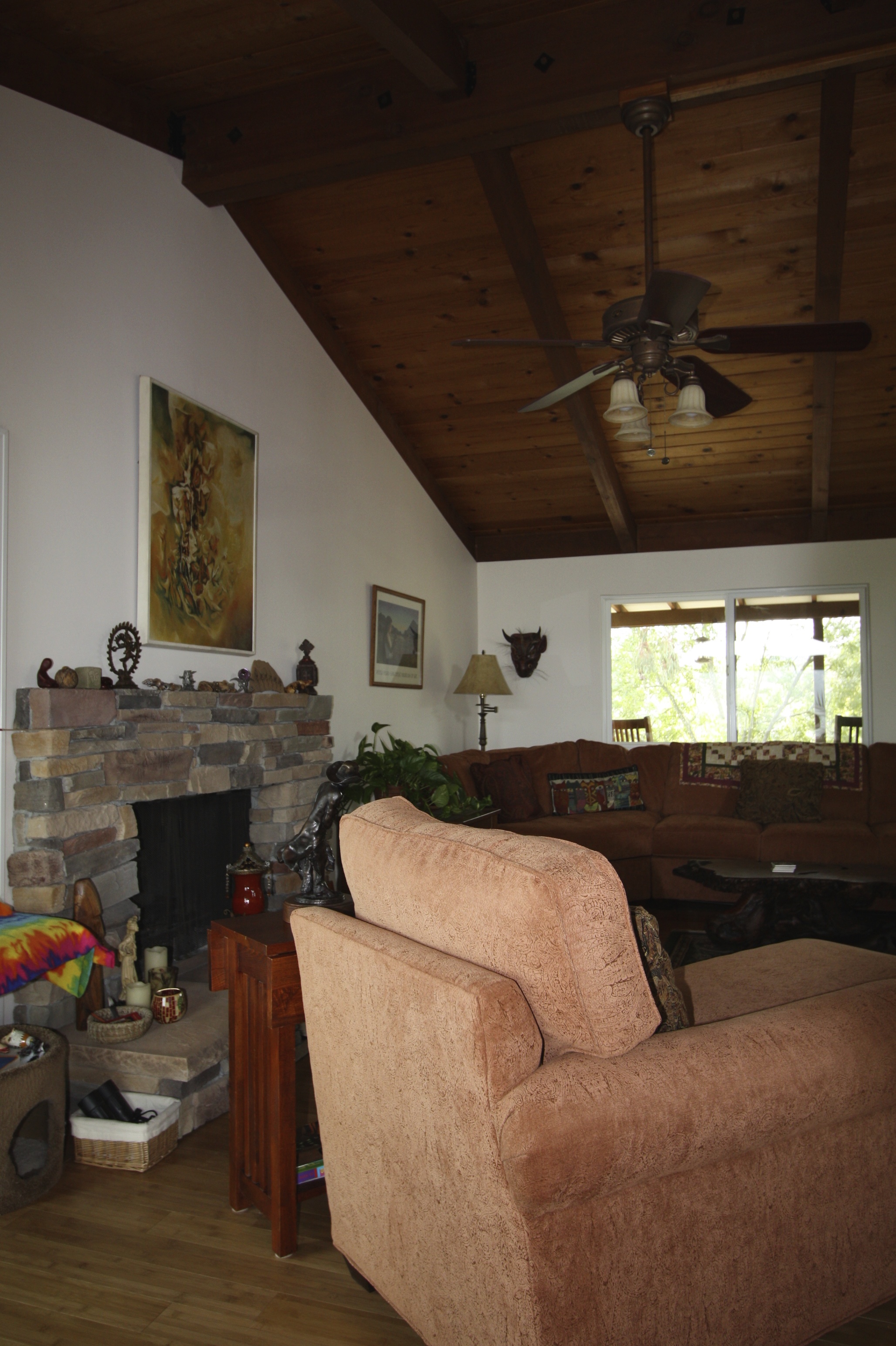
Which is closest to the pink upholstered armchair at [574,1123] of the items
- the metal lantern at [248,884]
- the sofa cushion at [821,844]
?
the metal lantern at [248,884]

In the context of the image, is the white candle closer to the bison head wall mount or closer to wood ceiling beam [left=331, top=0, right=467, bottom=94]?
wood ceiling beam [left=331, top=0, right=467, bottom=94]

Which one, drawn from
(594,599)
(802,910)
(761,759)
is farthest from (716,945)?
(594,599)

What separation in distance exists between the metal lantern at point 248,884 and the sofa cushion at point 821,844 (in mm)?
2893

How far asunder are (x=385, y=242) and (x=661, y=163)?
1280 mm

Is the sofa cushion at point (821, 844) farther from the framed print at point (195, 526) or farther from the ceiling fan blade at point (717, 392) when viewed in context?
the framed print at point (195, 526)

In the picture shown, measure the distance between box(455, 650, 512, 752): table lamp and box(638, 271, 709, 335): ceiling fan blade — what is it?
3.51m

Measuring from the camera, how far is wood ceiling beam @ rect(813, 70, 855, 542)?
328 centimetres

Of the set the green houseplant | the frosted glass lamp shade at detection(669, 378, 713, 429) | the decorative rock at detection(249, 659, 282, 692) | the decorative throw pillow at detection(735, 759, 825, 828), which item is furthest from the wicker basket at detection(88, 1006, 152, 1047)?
the decorative throw pillow at detection(735, 759, 825, 828)

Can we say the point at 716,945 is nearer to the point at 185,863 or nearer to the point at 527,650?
the point at 185,863

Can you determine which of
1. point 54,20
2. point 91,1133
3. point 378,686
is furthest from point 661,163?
point 91,1133

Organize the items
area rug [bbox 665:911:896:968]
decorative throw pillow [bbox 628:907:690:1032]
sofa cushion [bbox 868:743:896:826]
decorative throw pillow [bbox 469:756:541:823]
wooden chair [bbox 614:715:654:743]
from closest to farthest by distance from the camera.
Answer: decorative throw pillow [bbox 628:907:690:1032], area rug [bbox 665:911:896:968], sofa cushion [bbox 868:743:896:826], decorative throw pillow [bbox 469:756:541:823], wooden chair [bbox 614:715:654:743]

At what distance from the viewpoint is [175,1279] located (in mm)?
1888

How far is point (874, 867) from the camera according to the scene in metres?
4.16

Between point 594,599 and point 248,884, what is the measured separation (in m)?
4.06
